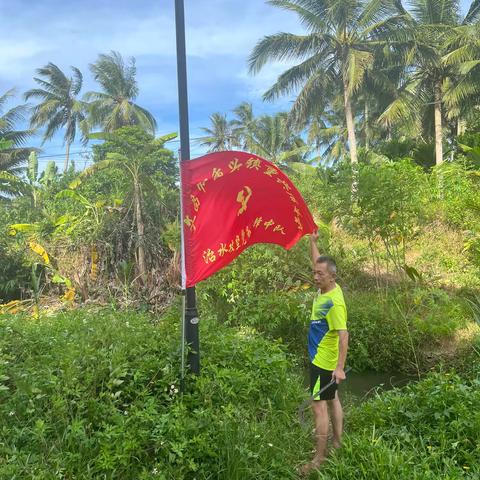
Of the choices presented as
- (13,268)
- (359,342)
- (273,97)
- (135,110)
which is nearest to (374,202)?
(359,342)

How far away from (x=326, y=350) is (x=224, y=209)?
1355mm

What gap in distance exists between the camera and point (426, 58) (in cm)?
1945

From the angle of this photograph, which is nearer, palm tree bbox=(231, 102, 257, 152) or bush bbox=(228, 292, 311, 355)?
bush bbox=(228, 292, 311, 355)

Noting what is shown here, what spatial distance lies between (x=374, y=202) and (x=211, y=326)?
4.47 metres

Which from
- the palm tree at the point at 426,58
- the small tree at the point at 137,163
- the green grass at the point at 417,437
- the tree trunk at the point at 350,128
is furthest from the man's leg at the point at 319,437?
the palm tree at the point at 426,58

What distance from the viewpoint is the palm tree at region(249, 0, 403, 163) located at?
18.0 meters

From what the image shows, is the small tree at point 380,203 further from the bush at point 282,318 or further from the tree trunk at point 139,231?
the tree trunk at point 139,231

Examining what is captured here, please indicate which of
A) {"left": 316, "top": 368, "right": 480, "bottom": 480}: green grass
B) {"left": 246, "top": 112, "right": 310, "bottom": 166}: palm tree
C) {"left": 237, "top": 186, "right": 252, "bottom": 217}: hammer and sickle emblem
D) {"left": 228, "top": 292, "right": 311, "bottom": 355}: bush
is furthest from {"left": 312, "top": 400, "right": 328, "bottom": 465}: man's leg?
{"left": 246, "top": 112, "right": 310, "bottom": 166}: palm tree

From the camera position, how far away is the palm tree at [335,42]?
59.1ft

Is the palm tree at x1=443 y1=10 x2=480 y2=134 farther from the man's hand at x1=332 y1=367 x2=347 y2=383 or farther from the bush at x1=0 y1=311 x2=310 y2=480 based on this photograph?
the bush at x1=0 y1=311 x2=310 y2=480

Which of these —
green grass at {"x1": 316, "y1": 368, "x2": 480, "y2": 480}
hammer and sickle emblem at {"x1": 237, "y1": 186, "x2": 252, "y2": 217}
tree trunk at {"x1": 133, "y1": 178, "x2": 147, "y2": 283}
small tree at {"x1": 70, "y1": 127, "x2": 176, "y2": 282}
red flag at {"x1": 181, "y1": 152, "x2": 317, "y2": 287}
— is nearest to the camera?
green grass at {"x1": 316, "y1": 368, "x2": 480, "y2": 480}

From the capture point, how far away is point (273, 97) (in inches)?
810

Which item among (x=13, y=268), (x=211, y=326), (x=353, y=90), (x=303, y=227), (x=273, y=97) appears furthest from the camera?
(x=273, y=97)

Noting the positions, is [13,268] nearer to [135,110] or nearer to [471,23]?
[135,110]
